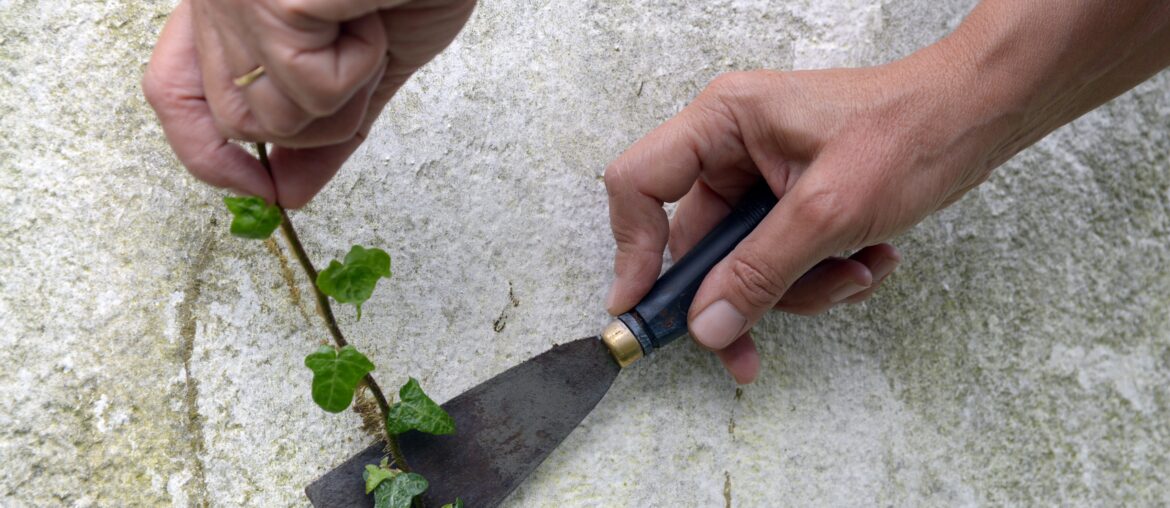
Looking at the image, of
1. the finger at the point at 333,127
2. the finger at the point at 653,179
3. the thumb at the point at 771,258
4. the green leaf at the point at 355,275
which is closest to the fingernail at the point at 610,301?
the finger at the point at 653,179

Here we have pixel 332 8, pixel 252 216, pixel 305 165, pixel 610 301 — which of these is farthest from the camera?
pixel 610 301

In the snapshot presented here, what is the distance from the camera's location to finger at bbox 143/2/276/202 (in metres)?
0.97

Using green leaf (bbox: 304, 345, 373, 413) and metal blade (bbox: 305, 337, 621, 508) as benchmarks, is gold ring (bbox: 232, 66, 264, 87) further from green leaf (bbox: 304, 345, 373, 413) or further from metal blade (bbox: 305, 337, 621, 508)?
metal blade (bbox: 305, 337, 621, 508)

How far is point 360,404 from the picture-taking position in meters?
1.20

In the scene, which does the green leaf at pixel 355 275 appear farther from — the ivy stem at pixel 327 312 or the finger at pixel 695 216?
the finger at pixel 695 216

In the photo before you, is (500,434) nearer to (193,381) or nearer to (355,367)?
(355,367)

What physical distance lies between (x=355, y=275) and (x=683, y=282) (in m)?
0.47

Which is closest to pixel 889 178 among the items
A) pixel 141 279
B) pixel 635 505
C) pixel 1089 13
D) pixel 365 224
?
pixel 1089 13

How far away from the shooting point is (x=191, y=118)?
968mm

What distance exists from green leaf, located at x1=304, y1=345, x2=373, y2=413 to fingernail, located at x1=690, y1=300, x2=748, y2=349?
46 cm

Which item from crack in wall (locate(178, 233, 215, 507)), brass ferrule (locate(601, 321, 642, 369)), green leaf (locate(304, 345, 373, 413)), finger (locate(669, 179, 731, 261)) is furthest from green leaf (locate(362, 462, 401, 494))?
finger (locate(669, 179, 731, 261))

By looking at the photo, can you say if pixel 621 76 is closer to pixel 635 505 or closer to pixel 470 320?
pixel 470 320

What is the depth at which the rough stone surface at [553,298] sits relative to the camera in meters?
1.15

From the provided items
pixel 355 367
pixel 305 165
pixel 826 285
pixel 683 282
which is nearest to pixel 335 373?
pixel 355 367
